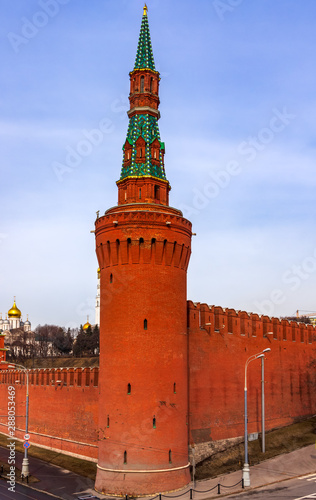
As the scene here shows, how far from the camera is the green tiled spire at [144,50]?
40.7 m

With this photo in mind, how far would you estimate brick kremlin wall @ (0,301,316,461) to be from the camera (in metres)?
39.9

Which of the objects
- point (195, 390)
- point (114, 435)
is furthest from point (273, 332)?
point (114, 435)

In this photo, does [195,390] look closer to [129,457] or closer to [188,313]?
[188,313]

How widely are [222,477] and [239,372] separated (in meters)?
9.45

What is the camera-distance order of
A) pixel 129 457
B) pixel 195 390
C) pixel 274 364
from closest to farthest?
pixel 129 457 → pixel 195 390 → pixel 274 364

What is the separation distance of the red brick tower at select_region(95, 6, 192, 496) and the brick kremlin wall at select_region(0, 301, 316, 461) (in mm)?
4002

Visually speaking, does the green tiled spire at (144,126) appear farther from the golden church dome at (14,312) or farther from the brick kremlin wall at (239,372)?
the golden church dome at (14,312)

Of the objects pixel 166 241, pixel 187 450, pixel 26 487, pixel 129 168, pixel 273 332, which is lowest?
pixel 26 487

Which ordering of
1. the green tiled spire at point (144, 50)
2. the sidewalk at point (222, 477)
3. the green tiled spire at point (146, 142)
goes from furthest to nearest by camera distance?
the green tiled spire at point (144, 50)
the green tiled spire at point (146, 142)
the sidewalk at point (222, 477)

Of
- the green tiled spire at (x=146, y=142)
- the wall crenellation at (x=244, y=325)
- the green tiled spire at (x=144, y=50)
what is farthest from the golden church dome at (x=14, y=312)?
the green tiled spire at (x=144, y=50)

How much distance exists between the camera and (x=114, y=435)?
110 ft

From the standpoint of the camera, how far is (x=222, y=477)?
1415 inches

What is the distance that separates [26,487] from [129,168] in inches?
906

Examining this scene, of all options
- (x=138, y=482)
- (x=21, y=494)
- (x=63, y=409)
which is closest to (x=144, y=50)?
(x=63, y=409)
